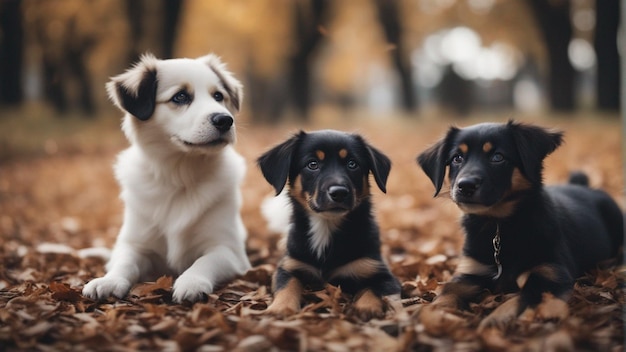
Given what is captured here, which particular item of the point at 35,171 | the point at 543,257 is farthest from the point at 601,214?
the point at 35,171

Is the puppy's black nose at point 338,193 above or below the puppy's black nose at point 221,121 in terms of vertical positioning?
below

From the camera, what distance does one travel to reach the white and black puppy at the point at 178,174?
419 cm

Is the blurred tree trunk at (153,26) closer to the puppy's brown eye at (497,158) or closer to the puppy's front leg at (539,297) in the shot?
the puppy's brown eye at (497,158)

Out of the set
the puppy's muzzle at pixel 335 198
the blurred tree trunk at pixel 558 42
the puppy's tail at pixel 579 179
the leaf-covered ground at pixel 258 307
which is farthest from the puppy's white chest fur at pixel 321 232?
the blurred tree trunk at pixel 558 42

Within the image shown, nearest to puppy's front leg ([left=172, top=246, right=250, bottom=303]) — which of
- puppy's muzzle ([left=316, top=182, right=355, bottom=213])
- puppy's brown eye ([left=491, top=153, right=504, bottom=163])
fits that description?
puppy's muzzle ([left=316, top=182, right=355, bottom=213])

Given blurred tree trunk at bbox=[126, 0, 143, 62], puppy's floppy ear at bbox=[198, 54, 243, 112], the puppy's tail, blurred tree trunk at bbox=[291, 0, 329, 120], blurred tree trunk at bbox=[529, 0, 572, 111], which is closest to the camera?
puppy's floppy ear at bbox=[198, 54, 243, 112]

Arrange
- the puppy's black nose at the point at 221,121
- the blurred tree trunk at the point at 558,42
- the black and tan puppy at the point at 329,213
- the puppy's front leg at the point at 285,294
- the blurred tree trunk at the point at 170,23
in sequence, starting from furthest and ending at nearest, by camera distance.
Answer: the blurred tree trunk at the point at 558,42 → the blurred tree trunk at the point at 170,23 → the puppy's black nose at the point at 221,121 → the black and tan puppy at the point at 329,213 → the puppy's front leg at the point at 285,294

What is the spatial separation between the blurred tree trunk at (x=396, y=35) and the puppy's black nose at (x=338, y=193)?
1757 cm

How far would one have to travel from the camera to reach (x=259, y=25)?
2000cm

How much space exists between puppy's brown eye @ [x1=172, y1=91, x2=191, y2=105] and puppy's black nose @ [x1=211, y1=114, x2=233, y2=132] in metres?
0.36

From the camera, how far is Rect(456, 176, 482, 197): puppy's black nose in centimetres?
351

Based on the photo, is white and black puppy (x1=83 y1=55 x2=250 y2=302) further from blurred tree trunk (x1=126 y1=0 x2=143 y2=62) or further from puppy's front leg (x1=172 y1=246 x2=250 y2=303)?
blurred tree trunk (x1=126 y1=0 x2=143 y2=62)

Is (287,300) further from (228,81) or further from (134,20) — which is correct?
(134,20)

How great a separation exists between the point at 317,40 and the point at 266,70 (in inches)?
176
